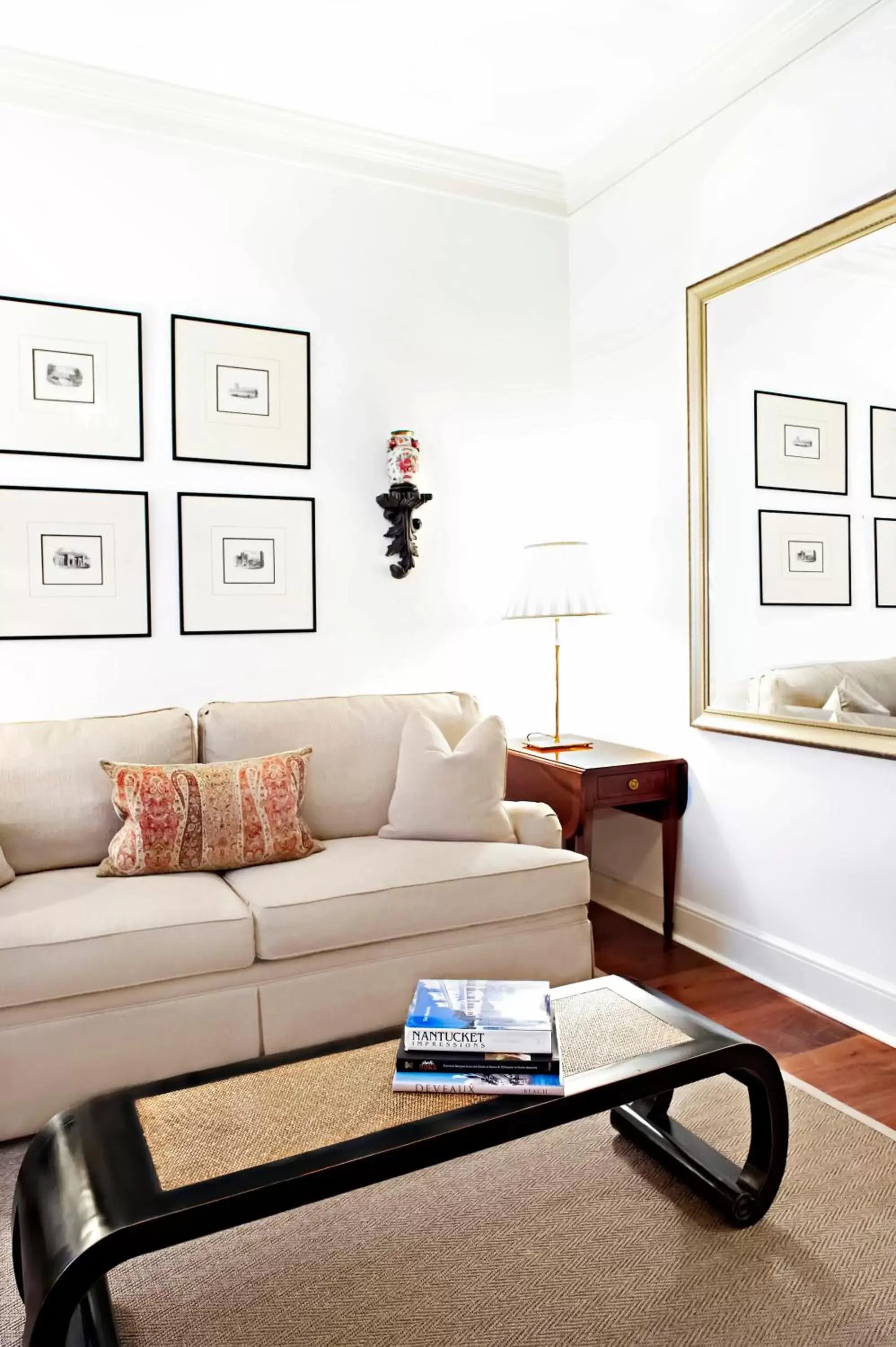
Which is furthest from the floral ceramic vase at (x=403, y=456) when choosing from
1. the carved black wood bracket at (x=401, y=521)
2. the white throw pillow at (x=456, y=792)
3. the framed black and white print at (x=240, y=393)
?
the white throw pillow at (x=456, y=792)

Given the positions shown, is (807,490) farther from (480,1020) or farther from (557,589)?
(480,1020)

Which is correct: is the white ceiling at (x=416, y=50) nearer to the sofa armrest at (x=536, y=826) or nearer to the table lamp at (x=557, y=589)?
the table lamp at (x=557, y=589)

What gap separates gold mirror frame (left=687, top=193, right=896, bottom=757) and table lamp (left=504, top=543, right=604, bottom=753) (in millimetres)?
390

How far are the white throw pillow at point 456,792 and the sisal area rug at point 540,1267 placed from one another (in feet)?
3.20

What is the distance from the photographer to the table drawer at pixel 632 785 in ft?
10.1

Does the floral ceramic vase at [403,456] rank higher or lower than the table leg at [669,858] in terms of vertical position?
higher

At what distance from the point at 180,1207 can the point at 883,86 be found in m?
2.92

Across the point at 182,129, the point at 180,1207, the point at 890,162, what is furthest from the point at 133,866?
the point at 890,162

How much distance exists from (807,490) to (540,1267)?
208 cm

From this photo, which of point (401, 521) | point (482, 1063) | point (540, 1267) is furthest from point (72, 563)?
point (540, 1267)

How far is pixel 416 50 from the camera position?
2750 mm

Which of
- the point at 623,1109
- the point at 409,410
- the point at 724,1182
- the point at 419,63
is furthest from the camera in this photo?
the point at 409,410

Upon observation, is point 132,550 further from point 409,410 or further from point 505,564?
point 505,564

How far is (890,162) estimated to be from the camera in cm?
239
